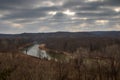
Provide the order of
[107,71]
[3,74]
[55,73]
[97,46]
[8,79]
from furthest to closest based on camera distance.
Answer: [97,46] < [107,71] < [55,73] < [3,74] < [8,79]

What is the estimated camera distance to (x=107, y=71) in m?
64.0

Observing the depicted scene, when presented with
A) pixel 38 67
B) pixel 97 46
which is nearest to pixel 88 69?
pixel 38 67

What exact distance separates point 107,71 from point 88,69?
520 centimetres

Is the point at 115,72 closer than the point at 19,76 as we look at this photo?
No

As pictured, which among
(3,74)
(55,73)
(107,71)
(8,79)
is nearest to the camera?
(8,79)

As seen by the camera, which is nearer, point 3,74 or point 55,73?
point 3,74

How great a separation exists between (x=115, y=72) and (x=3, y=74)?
94.7ft

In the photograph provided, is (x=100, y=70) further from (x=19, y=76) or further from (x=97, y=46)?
(x=97, y=46)

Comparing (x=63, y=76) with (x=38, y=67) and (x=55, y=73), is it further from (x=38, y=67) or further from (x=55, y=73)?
(x=38, y=67)

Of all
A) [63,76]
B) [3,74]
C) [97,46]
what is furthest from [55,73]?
[97,46]

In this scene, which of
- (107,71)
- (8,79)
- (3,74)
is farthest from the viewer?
(107,71)

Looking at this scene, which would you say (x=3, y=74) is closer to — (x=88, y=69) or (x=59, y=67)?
(x=59, y=67)

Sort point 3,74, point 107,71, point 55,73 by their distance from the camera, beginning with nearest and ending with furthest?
point 3,74 < point 55,73 < point 107,71

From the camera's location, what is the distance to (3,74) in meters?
54.3
